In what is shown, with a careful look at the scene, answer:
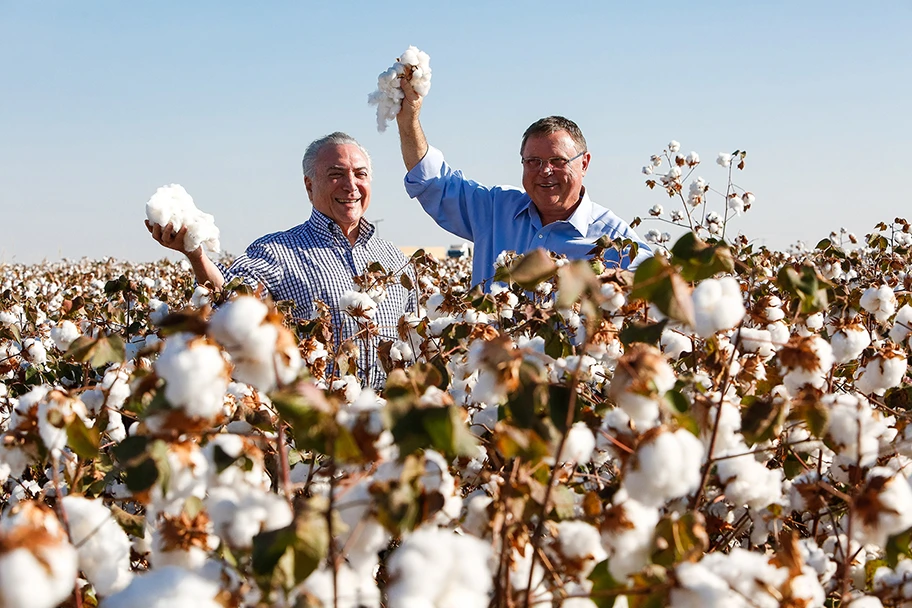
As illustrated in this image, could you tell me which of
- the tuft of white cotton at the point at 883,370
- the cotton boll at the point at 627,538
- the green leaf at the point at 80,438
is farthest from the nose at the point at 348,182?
the cotton boll at the point at 627,538

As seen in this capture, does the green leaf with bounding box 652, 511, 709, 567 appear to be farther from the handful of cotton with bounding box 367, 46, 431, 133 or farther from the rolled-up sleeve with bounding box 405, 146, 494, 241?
the rolled-up sleeve with bounding box 405, 146, 494, 241

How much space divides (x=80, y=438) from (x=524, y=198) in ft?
13.3

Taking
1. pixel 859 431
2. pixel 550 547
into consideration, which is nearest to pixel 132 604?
pixel 550 547

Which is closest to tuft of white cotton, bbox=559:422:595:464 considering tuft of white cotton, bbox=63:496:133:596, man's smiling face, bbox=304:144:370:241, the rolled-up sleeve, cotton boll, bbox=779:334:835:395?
cotton boll, bbox=779:334:835:395

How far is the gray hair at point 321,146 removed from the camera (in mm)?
4793

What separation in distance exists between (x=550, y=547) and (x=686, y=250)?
488 millimetres

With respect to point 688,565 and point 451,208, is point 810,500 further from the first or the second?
point 451,208

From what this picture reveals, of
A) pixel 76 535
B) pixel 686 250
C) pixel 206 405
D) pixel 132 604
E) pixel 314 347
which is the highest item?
pixel 314 347

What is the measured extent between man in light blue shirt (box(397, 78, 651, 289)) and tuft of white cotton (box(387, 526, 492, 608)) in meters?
3.71

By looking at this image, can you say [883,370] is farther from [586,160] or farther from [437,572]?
[586,160]

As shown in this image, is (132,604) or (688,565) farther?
(688,565)

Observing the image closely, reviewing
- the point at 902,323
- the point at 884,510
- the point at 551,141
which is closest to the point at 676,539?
the point at 884,510

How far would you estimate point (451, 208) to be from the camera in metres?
5.42

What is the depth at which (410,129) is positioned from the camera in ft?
16.6
